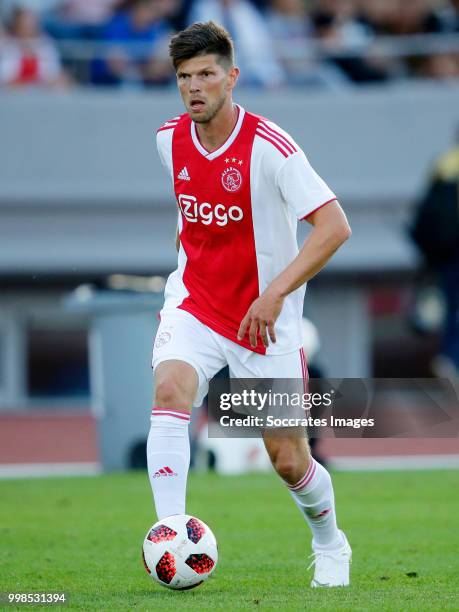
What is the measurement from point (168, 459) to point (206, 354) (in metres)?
0.56

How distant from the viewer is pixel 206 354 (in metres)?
6.11

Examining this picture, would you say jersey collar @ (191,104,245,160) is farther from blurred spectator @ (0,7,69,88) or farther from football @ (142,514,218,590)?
blurred spectator @ (0,7,69,88)

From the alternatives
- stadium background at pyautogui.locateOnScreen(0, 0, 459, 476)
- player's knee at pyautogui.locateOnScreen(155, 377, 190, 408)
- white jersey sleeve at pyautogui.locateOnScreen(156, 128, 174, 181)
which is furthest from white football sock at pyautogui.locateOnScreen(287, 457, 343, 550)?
stadium background at pyautogui.locateOnScreen(0, 0, 459, 476)

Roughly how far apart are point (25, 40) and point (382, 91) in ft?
17.4

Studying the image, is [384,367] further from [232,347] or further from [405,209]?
[232,347]

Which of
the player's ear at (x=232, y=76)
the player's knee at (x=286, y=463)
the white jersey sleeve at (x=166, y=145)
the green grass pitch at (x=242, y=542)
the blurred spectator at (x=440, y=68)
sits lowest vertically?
the green grass pitch at (x=242, y=542)

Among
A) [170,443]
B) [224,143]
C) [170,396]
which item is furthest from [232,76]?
[170,443]

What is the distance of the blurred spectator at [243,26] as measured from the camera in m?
18.0

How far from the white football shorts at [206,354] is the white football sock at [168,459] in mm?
217

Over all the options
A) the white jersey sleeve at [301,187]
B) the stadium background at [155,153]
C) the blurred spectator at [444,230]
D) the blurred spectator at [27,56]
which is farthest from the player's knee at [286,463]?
the blurred spectator at [27,56]

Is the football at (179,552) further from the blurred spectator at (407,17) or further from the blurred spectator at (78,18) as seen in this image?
the blurred spectator at (407,17)

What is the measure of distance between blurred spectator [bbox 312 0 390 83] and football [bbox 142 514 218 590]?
1359 cm

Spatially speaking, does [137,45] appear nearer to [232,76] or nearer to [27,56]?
[27,56]

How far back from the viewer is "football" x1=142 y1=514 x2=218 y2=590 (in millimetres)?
5629
